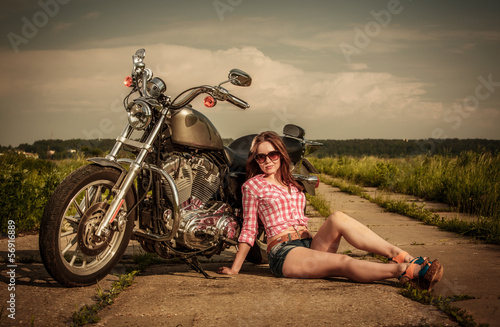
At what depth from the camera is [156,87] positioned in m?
3.33

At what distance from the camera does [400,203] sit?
7172 millimetres

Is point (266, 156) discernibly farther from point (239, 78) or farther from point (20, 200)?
point (20, 200)

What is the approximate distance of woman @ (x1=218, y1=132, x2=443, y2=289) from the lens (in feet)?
10.3

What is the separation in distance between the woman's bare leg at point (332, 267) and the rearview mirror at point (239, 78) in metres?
1.28

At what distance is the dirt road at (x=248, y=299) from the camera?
98.8 inches

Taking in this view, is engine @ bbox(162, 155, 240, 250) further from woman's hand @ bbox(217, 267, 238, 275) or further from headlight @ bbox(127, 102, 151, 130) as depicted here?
headlight @ bbox(127, 102, 151, 130)

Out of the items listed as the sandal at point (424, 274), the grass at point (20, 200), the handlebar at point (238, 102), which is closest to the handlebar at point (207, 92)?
the handlebar at point (238, 102)

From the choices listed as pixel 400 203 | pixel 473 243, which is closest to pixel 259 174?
pixel 473 243

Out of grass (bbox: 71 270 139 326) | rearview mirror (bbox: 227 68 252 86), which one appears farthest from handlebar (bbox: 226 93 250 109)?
grass (bbox: 71 270 139 326)

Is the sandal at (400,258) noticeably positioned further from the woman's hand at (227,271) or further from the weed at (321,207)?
the weed at (321,207)

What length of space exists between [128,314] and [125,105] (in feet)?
4.75

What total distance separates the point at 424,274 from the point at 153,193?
1.91 meters

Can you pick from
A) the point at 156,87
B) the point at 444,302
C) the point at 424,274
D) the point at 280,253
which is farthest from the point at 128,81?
the point at 444,302

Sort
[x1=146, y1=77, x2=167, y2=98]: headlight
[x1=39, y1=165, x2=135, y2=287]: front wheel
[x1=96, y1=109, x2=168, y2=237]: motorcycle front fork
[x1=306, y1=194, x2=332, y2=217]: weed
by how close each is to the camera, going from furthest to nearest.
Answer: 1. [x1=306, y1=194, x2=332, y2=217]: weed
2. [x1=146, y1=77, x2=167, y2=98]: headlight
3. [x1=96, y1=109, x2=168, y2=237]: motorcycle front fork
4. [x1=39, y1=165, x2=135, y2=287]: front wheel
